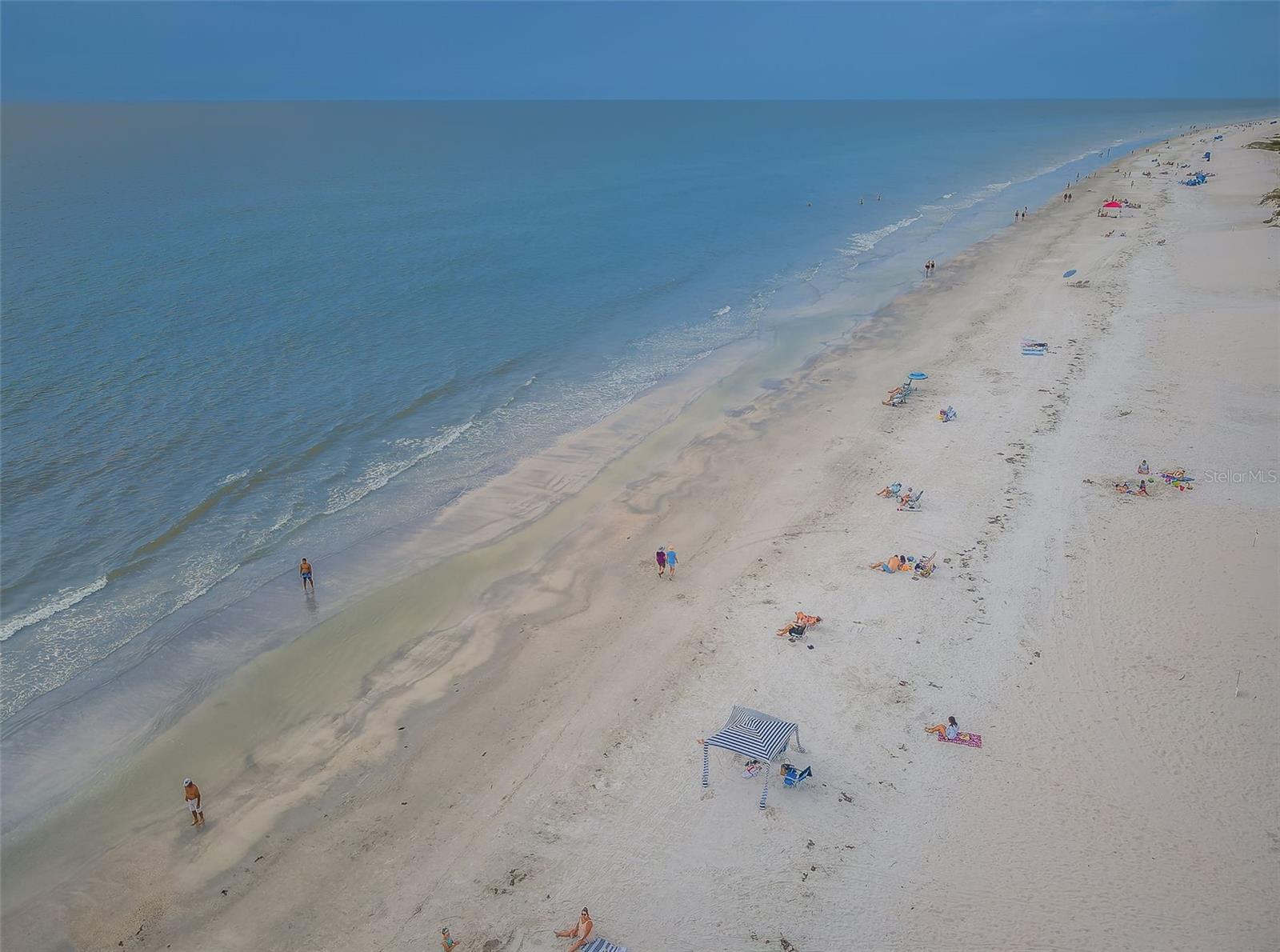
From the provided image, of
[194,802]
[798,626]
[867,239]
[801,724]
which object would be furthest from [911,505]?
[867,239]

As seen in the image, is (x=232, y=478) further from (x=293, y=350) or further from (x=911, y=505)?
(x=911, y=505)

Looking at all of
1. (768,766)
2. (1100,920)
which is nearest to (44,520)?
(768,766)

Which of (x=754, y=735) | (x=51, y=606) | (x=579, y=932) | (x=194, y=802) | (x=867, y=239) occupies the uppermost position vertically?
(x=867, y=239)

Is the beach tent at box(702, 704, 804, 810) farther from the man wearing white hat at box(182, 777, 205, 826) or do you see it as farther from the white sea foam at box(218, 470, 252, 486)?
the white sea foam at box(218, 470, 252, 486)

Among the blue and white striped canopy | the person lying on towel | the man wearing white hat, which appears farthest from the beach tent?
the man wearing white hat

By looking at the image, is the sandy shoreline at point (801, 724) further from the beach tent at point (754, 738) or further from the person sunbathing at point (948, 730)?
the beach tent at point (754, 738)

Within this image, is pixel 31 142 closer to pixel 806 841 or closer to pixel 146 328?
pixel 146 328
